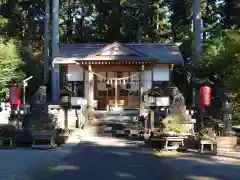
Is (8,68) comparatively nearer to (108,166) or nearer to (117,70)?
(117,70)

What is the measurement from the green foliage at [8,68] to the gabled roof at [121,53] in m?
2.98

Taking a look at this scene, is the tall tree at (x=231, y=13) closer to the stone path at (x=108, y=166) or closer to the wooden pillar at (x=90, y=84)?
the wooden pillar at (x=90, y=84)

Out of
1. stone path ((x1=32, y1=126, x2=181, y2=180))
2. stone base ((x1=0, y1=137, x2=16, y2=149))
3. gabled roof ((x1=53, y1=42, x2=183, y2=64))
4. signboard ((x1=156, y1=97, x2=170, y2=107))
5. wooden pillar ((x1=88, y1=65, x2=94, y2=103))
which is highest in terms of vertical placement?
gabled roof ((x1=53, y1=42, x2=183, y2=64))

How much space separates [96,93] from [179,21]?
10578 millimetres

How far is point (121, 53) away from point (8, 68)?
741 centimetres

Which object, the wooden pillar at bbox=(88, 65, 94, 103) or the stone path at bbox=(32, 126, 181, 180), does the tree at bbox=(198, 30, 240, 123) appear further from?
the wooden pillar at bbox=(88, 65, 94, 103)

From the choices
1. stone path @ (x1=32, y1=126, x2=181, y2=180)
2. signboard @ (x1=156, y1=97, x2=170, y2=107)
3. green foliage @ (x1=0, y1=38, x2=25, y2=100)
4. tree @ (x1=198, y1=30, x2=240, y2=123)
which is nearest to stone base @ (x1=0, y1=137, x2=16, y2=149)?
stone path @ (x1=32, y1=126, x2=181, y2=180)

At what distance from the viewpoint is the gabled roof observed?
23.5m

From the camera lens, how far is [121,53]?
24.0 m

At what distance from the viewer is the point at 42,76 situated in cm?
3066

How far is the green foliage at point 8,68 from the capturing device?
83.7 ft

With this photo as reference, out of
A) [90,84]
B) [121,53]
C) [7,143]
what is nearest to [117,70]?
[121,53]

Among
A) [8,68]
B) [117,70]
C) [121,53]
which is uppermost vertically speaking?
[121,53]

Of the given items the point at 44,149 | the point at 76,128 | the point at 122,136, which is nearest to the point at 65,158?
the point at 44,149
